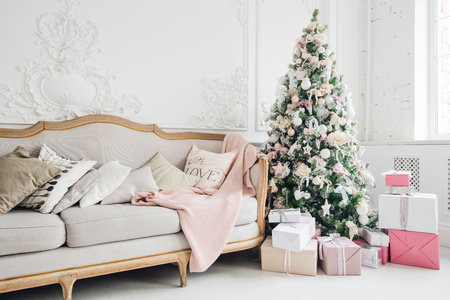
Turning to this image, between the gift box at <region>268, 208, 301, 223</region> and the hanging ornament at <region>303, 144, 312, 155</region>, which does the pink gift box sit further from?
the gift box at <region>268, 208, 301, 223</region>

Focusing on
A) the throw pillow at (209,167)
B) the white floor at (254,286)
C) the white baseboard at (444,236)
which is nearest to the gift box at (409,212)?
the white floor at (254,286)

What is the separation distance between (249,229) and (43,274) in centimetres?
121

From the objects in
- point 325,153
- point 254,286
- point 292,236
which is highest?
point 325,153

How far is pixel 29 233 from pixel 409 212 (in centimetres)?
228

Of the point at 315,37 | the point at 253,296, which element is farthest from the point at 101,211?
the point at 315,37

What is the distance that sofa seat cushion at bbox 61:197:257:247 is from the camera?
62.2 inches

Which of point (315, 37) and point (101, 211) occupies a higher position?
point (315, 37)

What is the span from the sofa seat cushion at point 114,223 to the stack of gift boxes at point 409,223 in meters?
1.48

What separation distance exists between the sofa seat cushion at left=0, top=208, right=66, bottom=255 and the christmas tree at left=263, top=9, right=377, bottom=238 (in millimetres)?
1477

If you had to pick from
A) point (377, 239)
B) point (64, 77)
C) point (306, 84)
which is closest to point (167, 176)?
point (64, 77)

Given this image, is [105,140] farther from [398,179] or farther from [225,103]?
[398,179]

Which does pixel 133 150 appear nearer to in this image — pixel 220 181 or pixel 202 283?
pixel 220 181

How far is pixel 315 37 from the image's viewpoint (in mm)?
2414

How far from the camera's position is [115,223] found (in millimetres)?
1653
